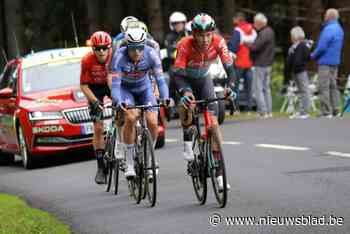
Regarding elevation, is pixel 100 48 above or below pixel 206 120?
above

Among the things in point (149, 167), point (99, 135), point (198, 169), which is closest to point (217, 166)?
point (198, 169)

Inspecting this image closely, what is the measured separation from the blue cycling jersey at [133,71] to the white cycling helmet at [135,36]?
0.30m

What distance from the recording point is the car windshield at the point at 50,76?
18.5 meters

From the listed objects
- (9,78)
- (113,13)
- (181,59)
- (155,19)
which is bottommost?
(9,78)

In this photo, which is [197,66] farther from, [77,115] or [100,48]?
[77,115]

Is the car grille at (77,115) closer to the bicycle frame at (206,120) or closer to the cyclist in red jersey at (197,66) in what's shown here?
the cyclist in red jersey at (197,66)

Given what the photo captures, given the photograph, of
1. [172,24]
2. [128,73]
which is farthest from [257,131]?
[128,73]

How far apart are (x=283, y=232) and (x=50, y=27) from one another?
30.8 meters

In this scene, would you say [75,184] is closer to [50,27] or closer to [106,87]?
[106,87]

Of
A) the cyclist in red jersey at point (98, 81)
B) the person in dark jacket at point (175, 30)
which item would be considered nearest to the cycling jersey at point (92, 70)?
the cyclist in red jersey at point (98, 81)

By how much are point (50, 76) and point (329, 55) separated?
610 centimetres

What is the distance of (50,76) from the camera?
1872 cm

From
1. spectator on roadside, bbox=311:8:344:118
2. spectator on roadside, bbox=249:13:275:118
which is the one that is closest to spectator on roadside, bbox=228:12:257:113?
spectator on roadside, bbox=249:13:275:118

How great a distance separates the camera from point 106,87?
572 inches
